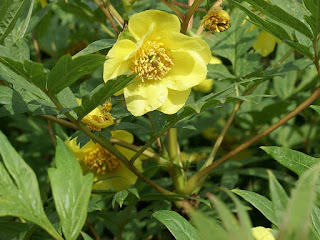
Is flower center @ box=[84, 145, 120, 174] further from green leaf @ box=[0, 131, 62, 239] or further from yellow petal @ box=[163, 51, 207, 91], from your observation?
green leaf @ box=[0, 131, 62, 239]

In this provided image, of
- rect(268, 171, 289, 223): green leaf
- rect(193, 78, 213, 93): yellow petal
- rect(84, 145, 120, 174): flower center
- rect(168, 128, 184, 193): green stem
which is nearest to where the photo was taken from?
rect(268, 171, 289, 223): green leaf

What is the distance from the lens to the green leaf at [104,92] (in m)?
0.80

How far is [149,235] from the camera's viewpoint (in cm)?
A: 134

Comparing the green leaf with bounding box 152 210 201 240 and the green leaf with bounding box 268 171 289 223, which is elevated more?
the green leaf with bounding box 268 171 289 223

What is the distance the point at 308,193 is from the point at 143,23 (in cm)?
64

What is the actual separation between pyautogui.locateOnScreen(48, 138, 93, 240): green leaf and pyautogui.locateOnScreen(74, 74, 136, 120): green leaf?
0.46 feet

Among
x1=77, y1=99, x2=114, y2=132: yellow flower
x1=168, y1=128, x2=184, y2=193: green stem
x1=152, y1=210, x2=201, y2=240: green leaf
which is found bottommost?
x1=168, y1=128, x2=184, y2=193: green stem

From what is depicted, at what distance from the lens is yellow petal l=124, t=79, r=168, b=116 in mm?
1011

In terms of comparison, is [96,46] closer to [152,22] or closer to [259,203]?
[152,22]

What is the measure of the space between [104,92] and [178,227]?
0.27m

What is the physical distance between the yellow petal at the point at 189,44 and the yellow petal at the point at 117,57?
90 mm

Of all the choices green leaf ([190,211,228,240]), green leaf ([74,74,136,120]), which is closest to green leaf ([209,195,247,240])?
green leaf ([190,211,228,240])

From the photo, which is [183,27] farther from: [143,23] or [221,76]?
[221,76]

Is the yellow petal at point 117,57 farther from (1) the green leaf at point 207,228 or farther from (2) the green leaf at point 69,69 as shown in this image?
(1) the green leaf at point 207,228
